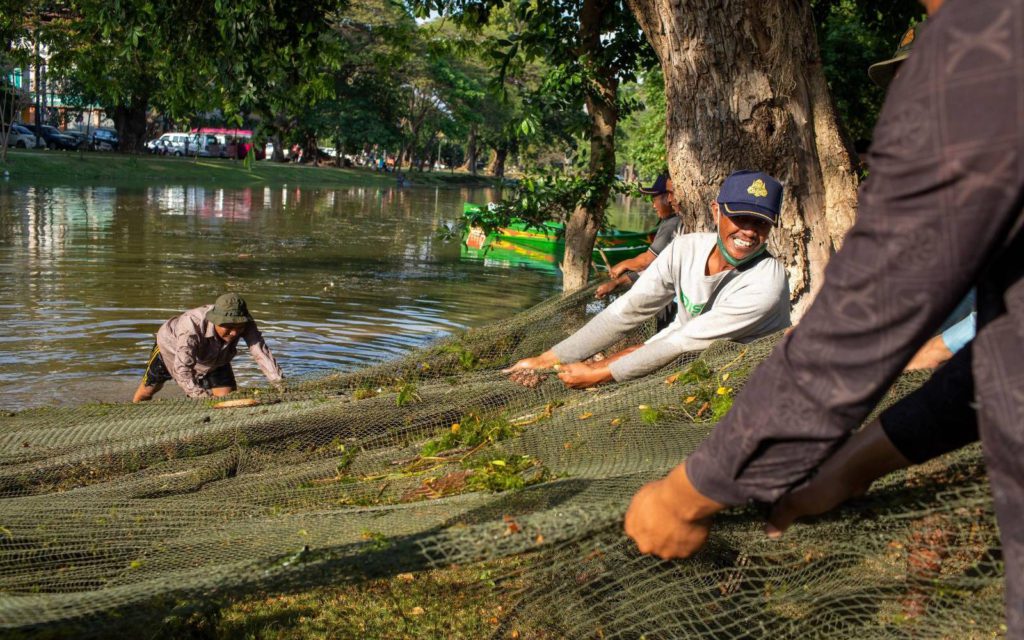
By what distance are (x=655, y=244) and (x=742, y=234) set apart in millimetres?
3824

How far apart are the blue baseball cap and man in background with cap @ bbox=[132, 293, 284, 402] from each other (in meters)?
4.77

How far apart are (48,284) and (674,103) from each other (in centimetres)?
1270

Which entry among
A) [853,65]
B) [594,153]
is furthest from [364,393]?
[853,65]

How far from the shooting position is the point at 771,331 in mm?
4551

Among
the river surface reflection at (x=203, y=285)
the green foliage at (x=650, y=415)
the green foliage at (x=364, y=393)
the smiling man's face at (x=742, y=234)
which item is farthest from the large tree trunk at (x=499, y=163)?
the green foliage at (x=650, y=415)

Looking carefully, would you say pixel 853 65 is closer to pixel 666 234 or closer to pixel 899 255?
pixel 666 234

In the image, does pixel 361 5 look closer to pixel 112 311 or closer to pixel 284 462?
pixel 112 311

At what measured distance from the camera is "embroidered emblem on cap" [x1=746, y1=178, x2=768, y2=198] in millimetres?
4398

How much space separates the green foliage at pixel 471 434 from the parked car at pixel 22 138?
46115 millimetres

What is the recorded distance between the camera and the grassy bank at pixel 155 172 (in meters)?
35.0

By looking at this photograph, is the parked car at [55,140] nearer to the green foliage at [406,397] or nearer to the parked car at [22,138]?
the parked car at [22,138]

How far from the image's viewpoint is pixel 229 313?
26.9ft

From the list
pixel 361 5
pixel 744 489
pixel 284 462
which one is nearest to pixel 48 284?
pixel 284 462

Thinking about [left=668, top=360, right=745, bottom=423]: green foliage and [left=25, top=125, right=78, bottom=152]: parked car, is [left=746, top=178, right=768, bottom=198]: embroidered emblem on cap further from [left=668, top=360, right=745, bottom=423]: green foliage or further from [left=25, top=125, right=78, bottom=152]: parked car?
[left=25, top=125, right=78, bottom=152]: parked car
